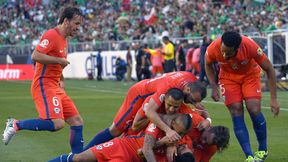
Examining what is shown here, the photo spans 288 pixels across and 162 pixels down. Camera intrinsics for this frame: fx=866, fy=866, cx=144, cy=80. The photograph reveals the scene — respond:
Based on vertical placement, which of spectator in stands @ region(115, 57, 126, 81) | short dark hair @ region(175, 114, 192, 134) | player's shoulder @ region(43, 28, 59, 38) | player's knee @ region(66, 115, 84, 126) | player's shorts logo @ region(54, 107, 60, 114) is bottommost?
spectator in stands @ region(115, 57, 126, 81)

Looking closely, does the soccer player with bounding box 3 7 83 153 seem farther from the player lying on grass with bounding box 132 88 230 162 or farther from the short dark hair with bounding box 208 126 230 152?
the short dark hair with bounding box 208 126 230 152

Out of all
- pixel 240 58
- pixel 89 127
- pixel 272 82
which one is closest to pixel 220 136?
pixel 240 58

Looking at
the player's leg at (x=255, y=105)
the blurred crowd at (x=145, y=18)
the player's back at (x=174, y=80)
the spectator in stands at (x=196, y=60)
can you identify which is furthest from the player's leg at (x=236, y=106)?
the spectator in stands at (x=196, y=60)

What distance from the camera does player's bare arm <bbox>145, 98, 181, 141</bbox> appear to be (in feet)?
32.6

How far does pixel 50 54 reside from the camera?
12.2m

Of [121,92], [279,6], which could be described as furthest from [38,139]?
[279,6]

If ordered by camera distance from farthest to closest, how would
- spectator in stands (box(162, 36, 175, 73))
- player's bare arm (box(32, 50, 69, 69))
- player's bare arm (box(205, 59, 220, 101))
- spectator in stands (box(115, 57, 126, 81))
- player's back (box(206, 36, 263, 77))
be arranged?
spectator in stands (box(115, 57, 126, 81))
spectator in stands (box(162, 36, 175, 73))
player's bare arm (box(205, 59, 220, 101))
player's back (box(206, 36, 263, 77))
player's bare arm (box(32, 50, 69, 69))

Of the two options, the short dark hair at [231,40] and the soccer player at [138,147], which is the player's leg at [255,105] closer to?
the short dark hair at [231,40]

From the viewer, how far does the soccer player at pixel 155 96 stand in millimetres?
10344

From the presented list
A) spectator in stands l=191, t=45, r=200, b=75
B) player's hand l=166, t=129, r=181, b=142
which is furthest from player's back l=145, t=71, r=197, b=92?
spectator in stands l=191, t=45, r=200, b=75

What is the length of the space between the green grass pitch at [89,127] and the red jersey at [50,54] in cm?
113

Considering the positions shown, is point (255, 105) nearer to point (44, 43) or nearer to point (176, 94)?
point (176, 94)

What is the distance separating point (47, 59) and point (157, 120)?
242 centimetres

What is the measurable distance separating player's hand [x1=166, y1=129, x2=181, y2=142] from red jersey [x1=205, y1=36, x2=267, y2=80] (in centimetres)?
243
